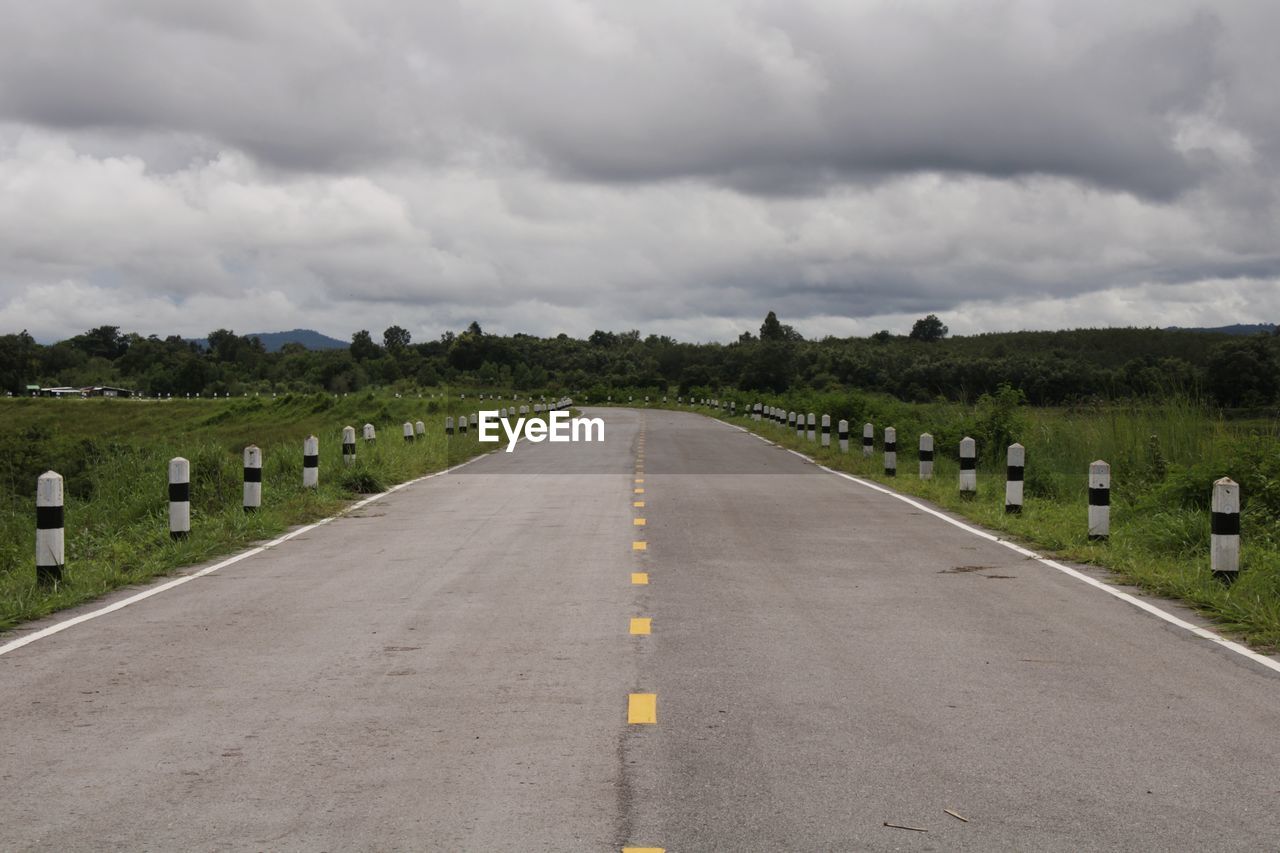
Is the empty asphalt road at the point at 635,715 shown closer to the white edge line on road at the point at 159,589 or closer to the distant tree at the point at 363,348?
the white edge line on road at the point at 159,589

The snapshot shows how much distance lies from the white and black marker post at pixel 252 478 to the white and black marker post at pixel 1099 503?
9.80 metres

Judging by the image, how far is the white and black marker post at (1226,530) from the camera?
1031 cm

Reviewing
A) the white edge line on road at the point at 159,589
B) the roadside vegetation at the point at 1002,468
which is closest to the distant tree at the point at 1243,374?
the roadside vegetation at the point at 1002,468

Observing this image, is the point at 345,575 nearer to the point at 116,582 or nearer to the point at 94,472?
the point at 116,582

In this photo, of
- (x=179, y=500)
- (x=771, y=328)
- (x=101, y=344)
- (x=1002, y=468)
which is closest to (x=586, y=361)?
(x=771, y=328)

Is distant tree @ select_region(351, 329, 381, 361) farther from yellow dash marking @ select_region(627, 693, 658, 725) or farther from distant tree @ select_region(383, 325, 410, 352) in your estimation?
yellow dash marking @ select_region(627, 693, 658, 725)

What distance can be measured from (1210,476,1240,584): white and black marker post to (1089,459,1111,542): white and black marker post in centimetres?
301

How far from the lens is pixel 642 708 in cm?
637

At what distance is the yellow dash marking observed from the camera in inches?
242

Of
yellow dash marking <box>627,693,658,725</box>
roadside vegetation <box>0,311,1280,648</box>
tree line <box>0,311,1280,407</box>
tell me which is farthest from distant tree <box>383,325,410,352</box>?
yellow dash marking <box>627,693,658,725</box>

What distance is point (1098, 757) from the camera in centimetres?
561

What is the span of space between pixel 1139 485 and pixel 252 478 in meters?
12.4

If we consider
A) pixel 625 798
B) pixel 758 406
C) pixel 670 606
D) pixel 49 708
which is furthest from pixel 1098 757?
pixel 758 406

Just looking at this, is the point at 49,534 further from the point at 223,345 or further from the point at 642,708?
the point at 223,345
